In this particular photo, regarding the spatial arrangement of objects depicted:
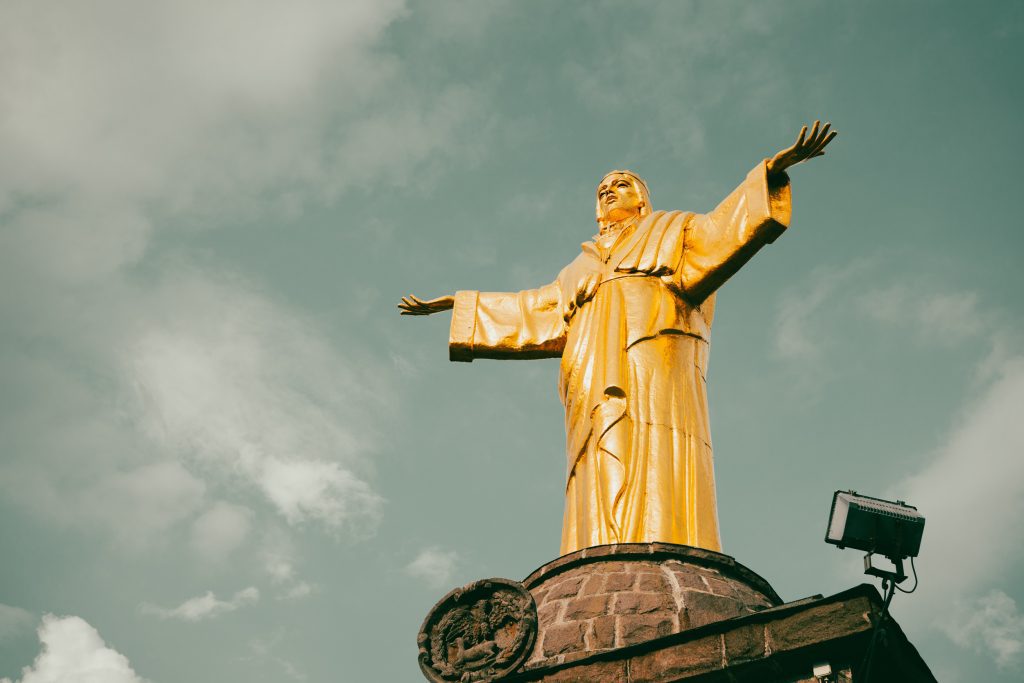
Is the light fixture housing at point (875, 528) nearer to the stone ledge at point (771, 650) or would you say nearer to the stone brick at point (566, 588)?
the stone ledge at point (771, 650)

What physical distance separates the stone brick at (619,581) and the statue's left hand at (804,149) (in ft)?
14.2

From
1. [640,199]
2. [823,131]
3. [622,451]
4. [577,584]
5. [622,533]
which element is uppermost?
[640,199]

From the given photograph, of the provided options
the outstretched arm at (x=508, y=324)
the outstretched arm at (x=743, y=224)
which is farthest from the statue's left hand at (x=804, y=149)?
the outstretched arm at (x=508, y=324)

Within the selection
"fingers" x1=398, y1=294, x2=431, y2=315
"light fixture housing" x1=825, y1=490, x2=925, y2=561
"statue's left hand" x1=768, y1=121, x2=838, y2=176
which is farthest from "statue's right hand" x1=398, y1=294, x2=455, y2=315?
"light fixture housing" x1=825, y1=490, x2=925, y2=561

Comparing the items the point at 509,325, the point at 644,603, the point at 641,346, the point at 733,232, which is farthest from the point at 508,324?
the point at 644,603

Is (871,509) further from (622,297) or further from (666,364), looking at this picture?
(622,297)

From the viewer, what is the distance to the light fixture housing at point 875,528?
6.57m

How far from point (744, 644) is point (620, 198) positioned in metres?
7.22

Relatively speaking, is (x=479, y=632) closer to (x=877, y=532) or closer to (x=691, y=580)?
(x=691, y=580)

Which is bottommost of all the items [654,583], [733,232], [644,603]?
[644,603]

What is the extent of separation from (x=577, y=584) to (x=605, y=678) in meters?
1.43

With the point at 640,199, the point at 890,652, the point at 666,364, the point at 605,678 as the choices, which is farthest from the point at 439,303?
the point at 890,652

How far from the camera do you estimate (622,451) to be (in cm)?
1023

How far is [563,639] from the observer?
842 centimetres
